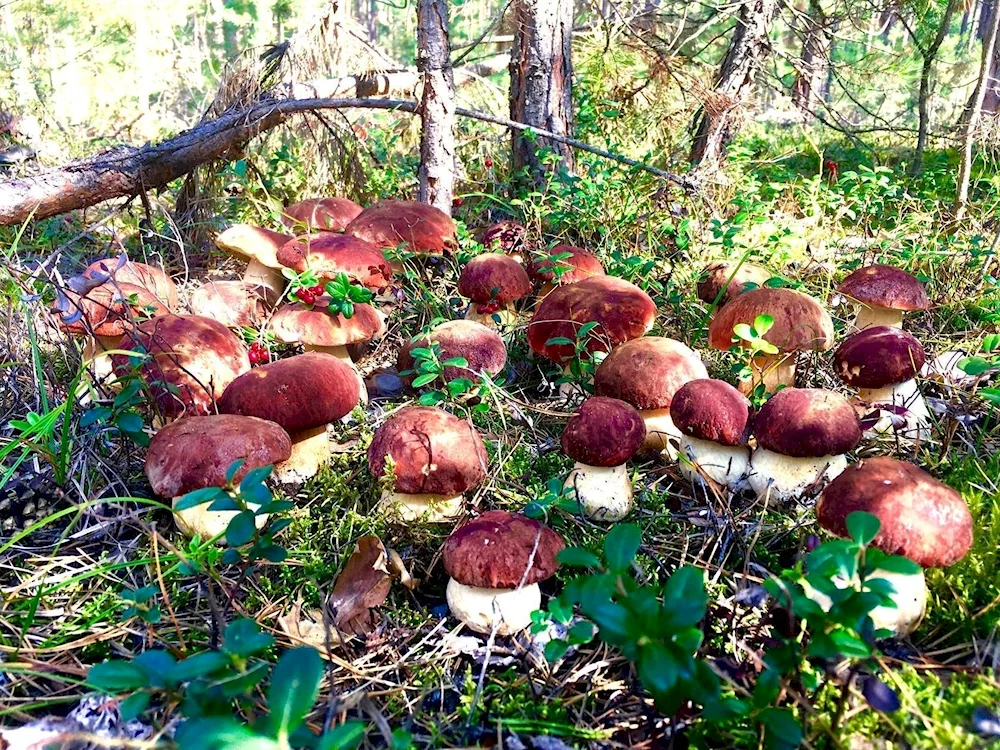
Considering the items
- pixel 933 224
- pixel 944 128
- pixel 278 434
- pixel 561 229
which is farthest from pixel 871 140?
pixel 278 434

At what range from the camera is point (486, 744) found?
6.34 feet

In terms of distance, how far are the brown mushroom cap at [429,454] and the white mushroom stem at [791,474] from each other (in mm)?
1184

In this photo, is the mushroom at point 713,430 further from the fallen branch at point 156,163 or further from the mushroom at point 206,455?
the fallen branch at point 156,163

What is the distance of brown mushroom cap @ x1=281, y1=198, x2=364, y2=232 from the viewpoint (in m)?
4.85

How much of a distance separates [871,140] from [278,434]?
867 centimetres

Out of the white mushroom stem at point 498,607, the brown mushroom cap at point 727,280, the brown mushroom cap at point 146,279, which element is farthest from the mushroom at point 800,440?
the brown mushroom cap at point 146,279

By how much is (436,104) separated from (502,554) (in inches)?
146

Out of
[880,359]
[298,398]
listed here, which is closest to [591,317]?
[880,359]

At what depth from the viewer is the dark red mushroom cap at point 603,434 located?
2664 millimetres

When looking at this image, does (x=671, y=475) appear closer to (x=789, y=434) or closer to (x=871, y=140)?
(x=789, y=434)

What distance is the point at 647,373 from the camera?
300 centimetres

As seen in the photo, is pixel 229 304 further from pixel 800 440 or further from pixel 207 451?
pixel 800 440

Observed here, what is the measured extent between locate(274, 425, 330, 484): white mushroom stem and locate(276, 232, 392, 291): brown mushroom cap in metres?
1.17

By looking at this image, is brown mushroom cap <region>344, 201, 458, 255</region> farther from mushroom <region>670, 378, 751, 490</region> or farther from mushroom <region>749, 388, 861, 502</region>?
mushroom <region>749, 388, 861, 502</region>
